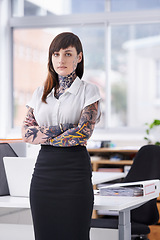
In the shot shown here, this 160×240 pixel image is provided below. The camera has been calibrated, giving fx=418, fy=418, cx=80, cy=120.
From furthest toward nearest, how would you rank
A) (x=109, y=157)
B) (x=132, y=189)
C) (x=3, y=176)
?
(x=109, y=157) < (x=3, y=176) < (x=132, y=189)

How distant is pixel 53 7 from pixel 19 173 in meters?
3.51

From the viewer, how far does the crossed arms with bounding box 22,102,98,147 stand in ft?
5.47

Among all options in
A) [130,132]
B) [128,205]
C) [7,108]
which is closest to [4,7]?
[7,108]

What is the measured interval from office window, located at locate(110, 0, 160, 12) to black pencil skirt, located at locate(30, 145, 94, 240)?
12.0 feet

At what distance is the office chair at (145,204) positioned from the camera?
258cm

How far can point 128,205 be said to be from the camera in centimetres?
197

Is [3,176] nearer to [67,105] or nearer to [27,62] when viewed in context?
[67,105]

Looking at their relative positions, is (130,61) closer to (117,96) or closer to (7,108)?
(117,96)

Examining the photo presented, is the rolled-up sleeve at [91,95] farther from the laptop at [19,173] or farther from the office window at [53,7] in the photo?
the office window at [53,7]

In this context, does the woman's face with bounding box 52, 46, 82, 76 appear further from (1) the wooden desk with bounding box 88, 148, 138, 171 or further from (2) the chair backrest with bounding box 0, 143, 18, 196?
(1) the wooden desk with bounding box 88, 148, 138, 171

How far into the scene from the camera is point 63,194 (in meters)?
1.66

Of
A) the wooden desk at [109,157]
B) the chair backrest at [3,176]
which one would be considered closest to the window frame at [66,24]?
the wooden desk at [109,157]

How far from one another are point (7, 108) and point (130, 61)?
66.4 inches

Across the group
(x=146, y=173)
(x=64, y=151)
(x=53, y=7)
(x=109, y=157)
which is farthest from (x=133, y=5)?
(x=64, y=151)
